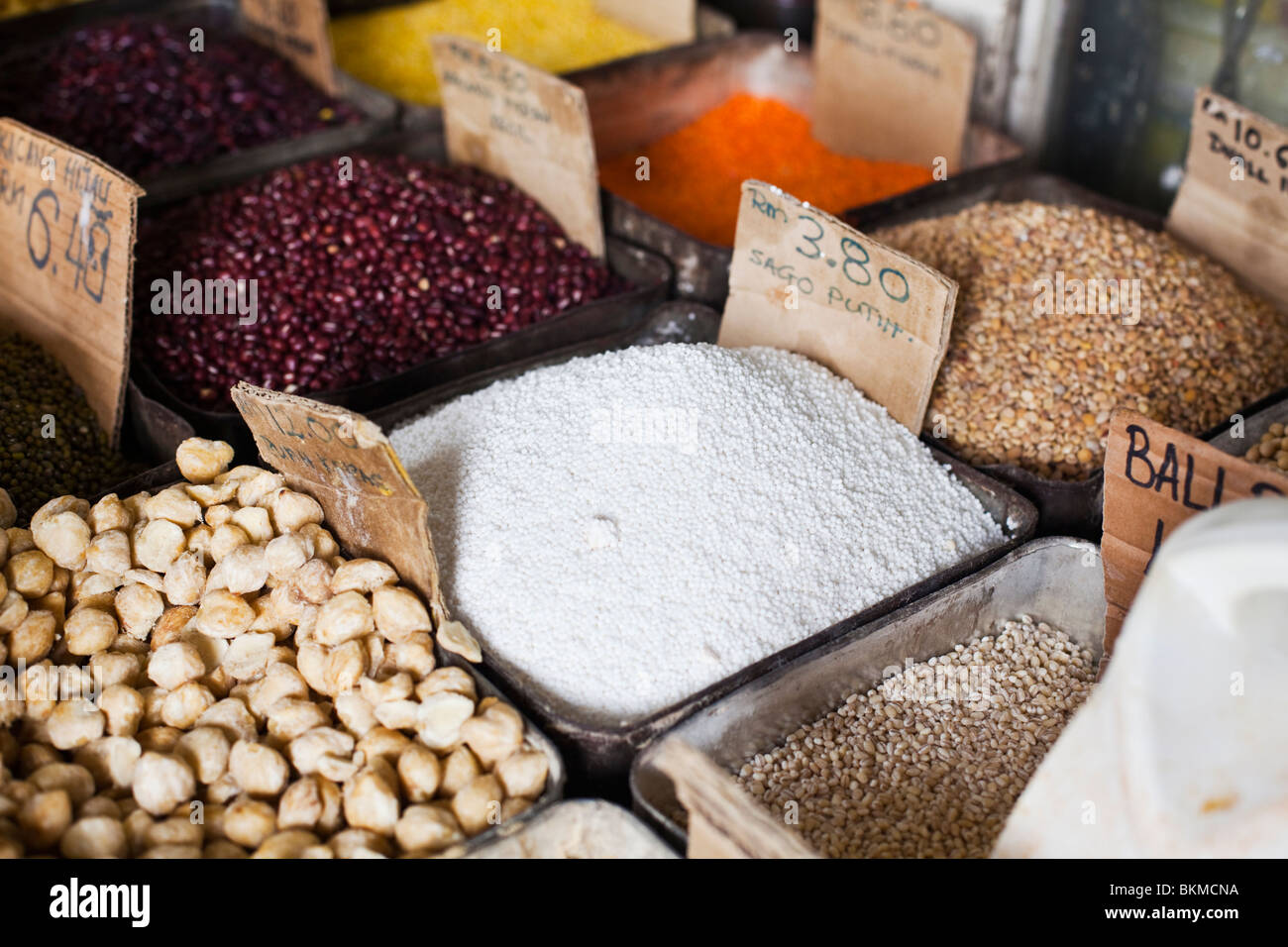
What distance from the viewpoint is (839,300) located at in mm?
1714

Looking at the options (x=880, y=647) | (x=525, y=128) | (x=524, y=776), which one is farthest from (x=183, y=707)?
(x=525, y=128)

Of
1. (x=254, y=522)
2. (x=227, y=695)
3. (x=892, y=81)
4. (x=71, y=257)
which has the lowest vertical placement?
(x=227, y=695)

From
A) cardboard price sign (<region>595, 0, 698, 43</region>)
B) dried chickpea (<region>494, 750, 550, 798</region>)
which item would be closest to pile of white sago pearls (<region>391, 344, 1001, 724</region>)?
dried chickpea (<region>494, 750, 550, 798</region>)

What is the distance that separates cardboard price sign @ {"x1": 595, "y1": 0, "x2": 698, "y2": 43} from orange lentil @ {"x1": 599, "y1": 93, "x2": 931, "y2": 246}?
0.94 feet

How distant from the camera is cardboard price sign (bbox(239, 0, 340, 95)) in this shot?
2738 millimetres

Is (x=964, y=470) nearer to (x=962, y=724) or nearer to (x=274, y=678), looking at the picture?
(x=962, y=724)

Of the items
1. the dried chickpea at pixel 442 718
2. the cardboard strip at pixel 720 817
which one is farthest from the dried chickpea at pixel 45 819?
the cardboard strip at pixel 720 817

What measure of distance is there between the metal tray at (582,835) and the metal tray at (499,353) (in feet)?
2.82

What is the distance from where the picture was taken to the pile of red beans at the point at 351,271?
1880 mm

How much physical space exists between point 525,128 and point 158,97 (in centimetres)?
97

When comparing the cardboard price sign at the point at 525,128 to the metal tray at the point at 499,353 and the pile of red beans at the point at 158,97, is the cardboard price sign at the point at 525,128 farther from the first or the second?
the pile of red beans at the point at 158,97

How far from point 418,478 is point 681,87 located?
164 centimetres

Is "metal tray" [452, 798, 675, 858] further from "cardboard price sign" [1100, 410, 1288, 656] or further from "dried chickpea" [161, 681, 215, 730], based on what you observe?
"cardboard price sign" [1100, 410, 1288, 656]

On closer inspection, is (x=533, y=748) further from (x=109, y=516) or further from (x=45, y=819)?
(x=109, y=516)
